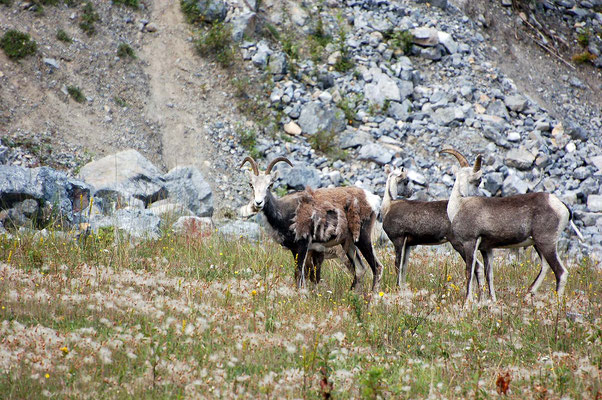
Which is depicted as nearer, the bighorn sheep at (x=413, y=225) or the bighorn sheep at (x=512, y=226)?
the bighorn sheep at (x=512, y=226)

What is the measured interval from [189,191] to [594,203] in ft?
38.7

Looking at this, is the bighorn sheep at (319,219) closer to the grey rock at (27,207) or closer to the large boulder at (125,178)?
the grey rock at (27,207)

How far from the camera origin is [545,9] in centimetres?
2523

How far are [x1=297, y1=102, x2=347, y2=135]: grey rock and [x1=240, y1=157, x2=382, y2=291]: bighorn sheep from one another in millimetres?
9597

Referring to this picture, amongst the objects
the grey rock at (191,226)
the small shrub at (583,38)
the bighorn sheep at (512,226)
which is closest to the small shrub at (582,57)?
the small shrub at (583,38)

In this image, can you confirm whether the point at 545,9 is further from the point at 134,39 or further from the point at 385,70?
the point at 134,39

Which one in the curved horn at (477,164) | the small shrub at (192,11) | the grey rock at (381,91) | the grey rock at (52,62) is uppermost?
the curved horn at (477,164)

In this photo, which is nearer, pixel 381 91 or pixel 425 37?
pixel 381 91

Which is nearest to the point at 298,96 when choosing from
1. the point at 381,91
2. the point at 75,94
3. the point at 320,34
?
the point at 381,91

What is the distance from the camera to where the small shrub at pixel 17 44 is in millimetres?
17031

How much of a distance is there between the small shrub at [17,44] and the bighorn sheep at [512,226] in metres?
13.3

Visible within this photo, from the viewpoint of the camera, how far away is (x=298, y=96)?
19.3 meters

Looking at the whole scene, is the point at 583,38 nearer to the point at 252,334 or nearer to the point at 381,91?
the point at 381,91

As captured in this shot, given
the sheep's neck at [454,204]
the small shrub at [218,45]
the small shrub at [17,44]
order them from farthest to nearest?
1. the small shrub at [218,45]
2. the small shrub at [17,44]
3. the sheep's neck at [454,204]
